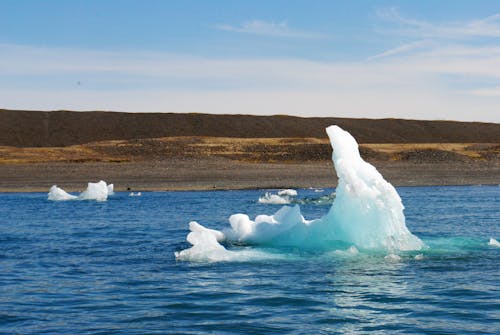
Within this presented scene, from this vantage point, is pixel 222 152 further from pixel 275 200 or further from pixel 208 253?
pixel 208 253

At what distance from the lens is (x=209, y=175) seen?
50.4 metres

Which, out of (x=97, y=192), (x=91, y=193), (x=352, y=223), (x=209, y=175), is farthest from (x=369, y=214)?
(x=209, y=175)

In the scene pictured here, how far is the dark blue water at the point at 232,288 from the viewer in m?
11.2

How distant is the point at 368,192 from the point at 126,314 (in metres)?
7.79

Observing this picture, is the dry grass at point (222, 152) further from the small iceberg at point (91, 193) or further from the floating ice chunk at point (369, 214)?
the floating ice chunk at point (369, 214)

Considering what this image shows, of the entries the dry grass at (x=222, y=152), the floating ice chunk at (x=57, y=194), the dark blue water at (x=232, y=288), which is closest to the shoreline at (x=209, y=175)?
the dry grass at (x=222, y=152)

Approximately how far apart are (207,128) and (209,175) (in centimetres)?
4867

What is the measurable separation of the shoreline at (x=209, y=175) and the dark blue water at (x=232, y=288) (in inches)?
856

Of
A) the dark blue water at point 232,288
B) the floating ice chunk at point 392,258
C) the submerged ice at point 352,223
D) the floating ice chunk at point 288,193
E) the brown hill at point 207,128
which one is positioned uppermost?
the brown hill at point 207,128

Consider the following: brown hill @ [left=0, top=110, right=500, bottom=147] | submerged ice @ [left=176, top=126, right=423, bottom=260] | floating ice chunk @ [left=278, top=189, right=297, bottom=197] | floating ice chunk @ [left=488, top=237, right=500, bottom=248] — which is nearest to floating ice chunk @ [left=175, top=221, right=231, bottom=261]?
submerged ice @ [left=176, top=126, right=423, bottom=260]

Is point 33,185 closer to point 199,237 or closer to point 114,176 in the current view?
point 114,176

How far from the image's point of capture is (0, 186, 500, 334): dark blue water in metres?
11.2

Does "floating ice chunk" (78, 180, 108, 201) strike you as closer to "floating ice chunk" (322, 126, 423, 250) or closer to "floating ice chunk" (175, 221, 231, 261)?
"floating ice chunk" (175, 221, 231, 261)

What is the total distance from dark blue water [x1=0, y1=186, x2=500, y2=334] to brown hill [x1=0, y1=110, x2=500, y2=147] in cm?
7044
